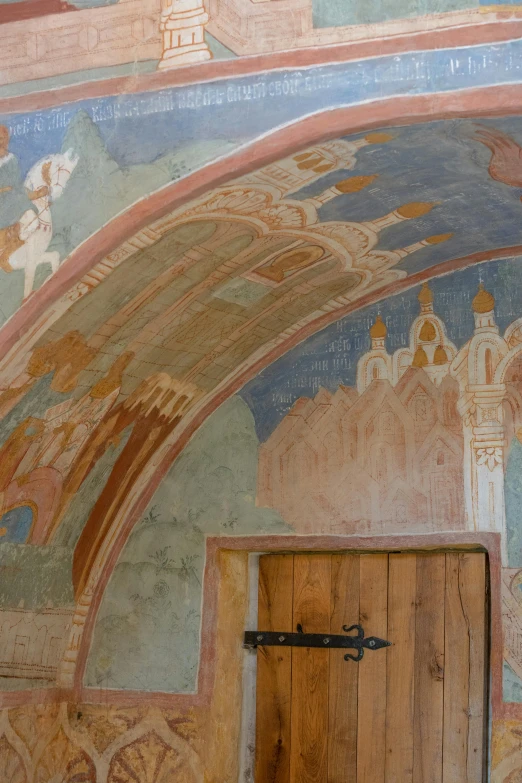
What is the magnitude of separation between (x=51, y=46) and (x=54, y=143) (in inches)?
13.6

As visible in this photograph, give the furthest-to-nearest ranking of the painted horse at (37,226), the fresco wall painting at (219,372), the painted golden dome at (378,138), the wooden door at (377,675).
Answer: the wooden door at (377,675)
the painted horse at (37,226)
the fresco wall painting at (219,372)
the painted golden dome at (378,138)

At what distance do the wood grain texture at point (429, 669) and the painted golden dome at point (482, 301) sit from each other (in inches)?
43.9

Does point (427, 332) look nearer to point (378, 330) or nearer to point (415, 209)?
point (378, 330)

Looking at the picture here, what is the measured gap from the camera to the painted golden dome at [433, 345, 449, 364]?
4.79m

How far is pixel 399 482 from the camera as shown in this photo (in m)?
4.75

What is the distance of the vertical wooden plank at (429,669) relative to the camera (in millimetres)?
4621

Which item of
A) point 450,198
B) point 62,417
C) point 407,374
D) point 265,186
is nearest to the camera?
point 265,186

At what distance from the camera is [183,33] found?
3535 millimetres

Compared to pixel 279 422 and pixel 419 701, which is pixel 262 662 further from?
pixel 279 422

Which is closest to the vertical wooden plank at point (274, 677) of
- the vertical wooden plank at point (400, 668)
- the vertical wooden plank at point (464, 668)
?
the vertical wooden plank at point (400, 668)

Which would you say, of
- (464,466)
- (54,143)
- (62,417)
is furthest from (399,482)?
(54,143)

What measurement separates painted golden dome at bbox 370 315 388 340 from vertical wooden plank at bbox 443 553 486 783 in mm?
1048

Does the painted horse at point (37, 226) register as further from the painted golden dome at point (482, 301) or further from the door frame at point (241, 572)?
the painted golden dome at point (482, 301)

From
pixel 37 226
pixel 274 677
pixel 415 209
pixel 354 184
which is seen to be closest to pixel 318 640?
pixel 274 677
